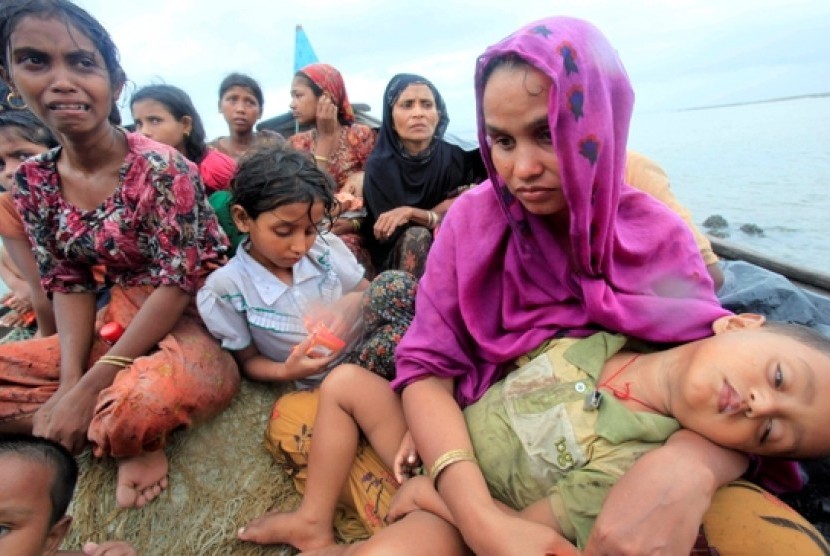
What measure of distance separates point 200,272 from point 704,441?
5.44 feet

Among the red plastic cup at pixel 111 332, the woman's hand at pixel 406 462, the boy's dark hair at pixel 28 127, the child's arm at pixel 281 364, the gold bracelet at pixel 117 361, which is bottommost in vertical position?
the woman's hand at pixel 406 462

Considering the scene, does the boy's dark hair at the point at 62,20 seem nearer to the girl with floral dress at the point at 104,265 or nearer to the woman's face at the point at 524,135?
the girl with floral dress at the point at 104,265

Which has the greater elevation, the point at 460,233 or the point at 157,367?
the point at 460,233

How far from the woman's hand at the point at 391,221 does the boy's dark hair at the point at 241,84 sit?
6.51ft

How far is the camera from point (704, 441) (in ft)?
3.69

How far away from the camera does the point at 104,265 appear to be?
183 cm

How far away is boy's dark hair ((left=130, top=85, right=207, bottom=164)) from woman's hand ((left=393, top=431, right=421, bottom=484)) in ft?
8.43

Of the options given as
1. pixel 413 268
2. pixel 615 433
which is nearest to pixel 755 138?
pixel 413 268

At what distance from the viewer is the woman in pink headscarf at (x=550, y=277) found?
106 centimetres

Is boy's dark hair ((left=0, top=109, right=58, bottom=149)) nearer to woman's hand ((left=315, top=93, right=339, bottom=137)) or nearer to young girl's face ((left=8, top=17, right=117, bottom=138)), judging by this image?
young girl's face ((left=8, top=17, right=117, bottom=138))

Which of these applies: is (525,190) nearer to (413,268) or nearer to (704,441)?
(704,441)

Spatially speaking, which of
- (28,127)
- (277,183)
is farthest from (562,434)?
(28,127)

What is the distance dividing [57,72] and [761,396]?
2.04 m

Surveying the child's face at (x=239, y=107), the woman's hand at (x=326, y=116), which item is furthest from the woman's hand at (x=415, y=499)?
the child's face at (x=239, y=107)
